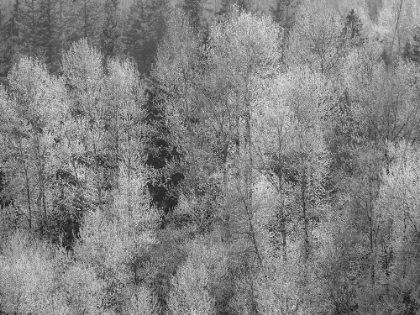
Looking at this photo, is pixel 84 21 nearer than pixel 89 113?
No

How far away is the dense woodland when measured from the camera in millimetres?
30516

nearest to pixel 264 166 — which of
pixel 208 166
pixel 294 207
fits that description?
pixel 294 207

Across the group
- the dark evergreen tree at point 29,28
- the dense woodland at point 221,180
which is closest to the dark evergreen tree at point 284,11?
the dense woodland at point 221,180

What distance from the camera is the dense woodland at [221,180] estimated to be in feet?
100

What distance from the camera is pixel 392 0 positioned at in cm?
7006

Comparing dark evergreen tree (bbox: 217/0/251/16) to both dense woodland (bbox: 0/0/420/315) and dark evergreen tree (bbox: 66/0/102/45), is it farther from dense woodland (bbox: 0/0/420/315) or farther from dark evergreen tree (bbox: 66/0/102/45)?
dark evergreen tree (bbox: 66/0/102/45)

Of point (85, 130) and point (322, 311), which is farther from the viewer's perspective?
point (85, 130)

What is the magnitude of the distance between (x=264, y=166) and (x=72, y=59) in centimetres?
2276

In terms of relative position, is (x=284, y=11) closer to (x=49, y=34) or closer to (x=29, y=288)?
(x=49, y=34)

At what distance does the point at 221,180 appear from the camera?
38000 millimetres

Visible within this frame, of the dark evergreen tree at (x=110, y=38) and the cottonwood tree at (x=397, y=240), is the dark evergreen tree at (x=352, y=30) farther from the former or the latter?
the dark evergreen tree at (x=110, y=38)

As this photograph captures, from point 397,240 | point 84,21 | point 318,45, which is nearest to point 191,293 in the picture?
point 397,240

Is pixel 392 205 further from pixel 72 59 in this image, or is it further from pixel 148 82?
pixel 72 59

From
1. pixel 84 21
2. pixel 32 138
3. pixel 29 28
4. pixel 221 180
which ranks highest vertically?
pixel 84 21
